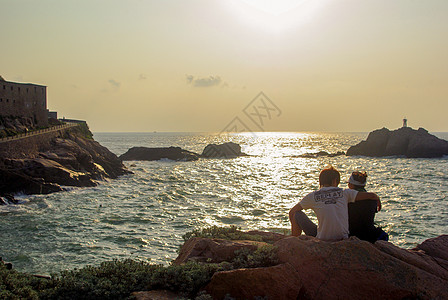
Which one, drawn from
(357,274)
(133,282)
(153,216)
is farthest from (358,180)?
(153,216)

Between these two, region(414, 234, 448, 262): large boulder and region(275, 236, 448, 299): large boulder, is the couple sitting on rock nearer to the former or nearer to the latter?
region(275, 236, 448, 299): large boulder

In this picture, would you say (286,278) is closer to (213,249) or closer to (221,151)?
(213,249)

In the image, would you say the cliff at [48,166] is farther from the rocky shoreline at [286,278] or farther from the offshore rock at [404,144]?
the offshore rock at [404,144]

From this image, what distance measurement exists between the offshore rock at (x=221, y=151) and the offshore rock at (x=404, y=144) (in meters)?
29.3

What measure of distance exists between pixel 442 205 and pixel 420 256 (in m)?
22.9

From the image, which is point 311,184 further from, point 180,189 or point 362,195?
point 362,195

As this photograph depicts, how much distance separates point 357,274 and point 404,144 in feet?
242

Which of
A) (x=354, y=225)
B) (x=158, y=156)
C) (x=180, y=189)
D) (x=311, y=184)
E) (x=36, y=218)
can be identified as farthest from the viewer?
(x=158, y=156)

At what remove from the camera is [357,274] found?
5938mm

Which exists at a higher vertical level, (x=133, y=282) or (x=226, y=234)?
(x=226, y=234)

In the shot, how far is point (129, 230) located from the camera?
64.5 feet

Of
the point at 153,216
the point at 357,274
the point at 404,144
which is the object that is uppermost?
the point at 404,144

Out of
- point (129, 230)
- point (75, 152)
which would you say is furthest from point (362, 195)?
point (75, 152)

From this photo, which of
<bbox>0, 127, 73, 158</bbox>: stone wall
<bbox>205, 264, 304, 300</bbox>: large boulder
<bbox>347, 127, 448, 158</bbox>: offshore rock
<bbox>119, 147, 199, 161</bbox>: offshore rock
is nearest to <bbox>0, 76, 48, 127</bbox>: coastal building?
<bbox>0, 127, 73, 158</bbox>: stone wall
